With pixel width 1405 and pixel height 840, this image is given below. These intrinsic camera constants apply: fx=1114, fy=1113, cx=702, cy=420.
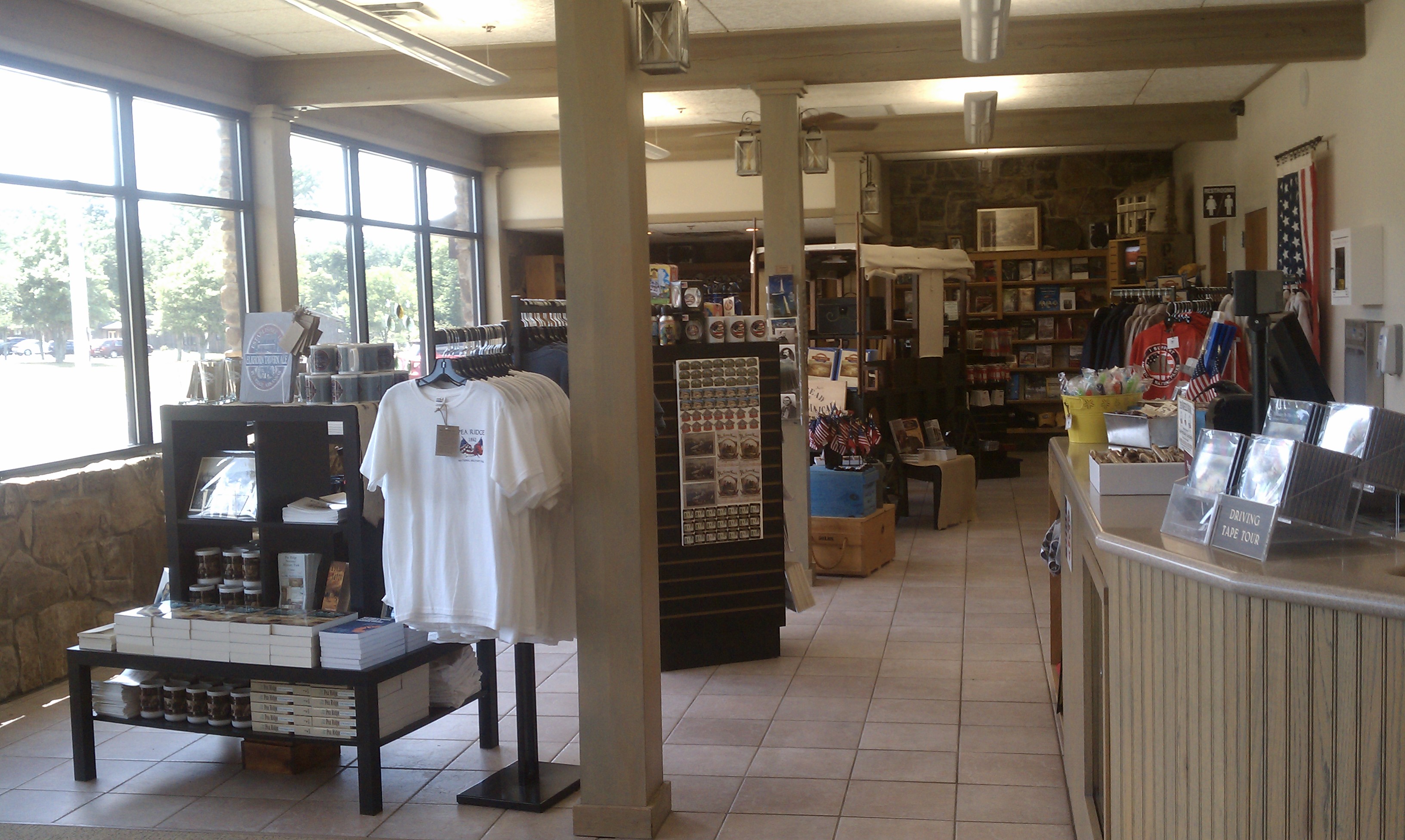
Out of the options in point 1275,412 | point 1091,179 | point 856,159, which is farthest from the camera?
point 1091,179

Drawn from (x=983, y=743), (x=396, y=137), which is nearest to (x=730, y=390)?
(x=983, y=743)

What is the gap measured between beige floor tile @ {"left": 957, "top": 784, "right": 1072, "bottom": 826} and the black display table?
1801 mm

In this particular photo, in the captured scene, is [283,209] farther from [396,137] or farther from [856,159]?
[856,159]

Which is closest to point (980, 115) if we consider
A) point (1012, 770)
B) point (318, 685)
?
point (1012, 770)

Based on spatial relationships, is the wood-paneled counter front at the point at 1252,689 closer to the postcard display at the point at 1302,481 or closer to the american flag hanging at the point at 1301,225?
the postcard display at the point at 1302,481

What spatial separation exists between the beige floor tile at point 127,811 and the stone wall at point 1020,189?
11424 mm

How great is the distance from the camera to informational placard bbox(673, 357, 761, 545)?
530cm

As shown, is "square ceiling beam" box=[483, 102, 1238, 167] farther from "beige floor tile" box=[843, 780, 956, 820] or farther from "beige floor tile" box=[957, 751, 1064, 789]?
"beige floor tile" box=[843, 780, 956, 820]

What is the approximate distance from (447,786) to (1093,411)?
106 inches

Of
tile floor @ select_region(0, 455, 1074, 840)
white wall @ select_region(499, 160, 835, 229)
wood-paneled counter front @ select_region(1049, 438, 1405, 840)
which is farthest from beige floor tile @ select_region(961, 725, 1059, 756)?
white wall @ select_region(499, 160, 835, 229)

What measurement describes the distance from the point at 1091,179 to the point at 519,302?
10.6 m

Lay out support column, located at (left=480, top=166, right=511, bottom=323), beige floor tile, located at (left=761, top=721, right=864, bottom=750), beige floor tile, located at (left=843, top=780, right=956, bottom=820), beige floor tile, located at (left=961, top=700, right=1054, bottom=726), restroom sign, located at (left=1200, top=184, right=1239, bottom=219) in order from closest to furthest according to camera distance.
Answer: beige floor tile, located at (left=843, top=780, right=956, bottom=820) → beige floor tile, located at (left=761, top=721, right=864, bottom=750) → beige floor tile, located at (left=961, top=700, right=1054, bottom=726) → restroom sign, located at (left=1200, top=184, right=1239, bottom=219) → support column, located at (left=480, top=166, right=511, bottom=323)

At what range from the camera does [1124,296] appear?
1084 centimetres

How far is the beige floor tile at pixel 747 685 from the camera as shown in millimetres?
4977
